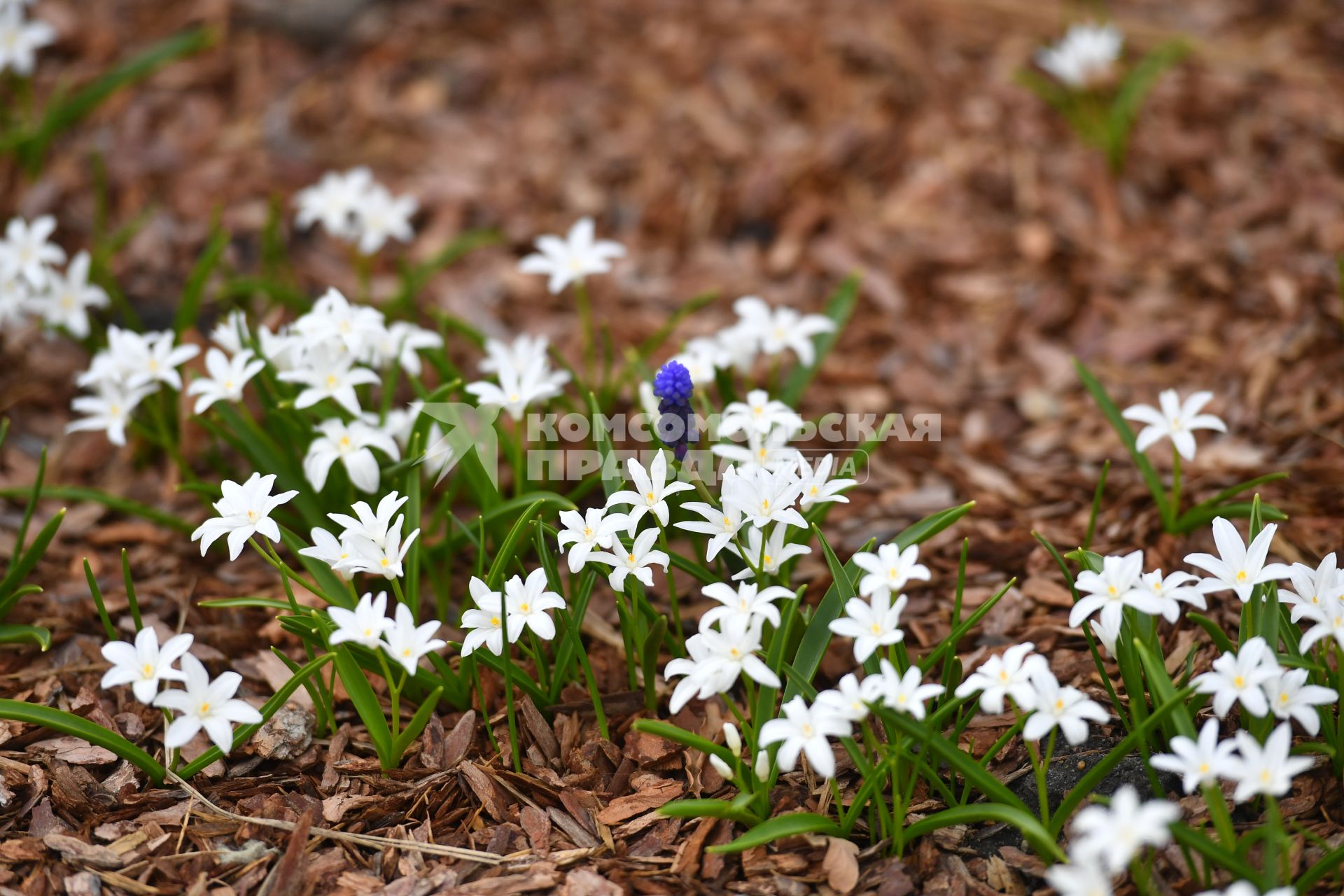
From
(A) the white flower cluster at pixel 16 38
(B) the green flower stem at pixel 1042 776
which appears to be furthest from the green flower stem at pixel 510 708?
(A) the white flower cluster at pixel 16 38

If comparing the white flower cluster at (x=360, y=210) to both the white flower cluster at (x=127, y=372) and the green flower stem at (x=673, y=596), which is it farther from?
the green flower stem at (x=673, y=596)

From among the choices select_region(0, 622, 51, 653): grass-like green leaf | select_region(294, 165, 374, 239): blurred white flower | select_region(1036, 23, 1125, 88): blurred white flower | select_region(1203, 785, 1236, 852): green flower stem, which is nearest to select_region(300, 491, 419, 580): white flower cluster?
select_region(0, 622, 51, 653): grass-like green leaf

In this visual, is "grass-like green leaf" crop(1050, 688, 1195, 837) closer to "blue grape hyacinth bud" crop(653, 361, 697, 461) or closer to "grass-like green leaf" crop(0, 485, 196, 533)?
"blue grape hyacinth bud" crop(653, 361, 697, 461)

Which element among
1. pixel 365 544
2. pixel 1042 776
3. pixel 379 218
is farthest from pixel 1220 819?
pixel 379 218

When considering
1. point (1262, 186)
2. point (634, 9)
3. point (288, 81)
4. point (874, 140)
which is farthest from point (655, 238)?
point (1262, 186)

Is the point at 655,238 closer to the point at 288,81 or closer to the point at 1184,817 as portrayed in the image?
the point at 288,81

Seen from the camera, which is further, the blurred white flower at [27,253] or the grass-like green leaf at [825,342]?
the grass-like green leaf at [825,342]

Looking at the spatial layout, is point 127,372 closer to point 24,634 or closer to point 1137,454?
point 24,634
